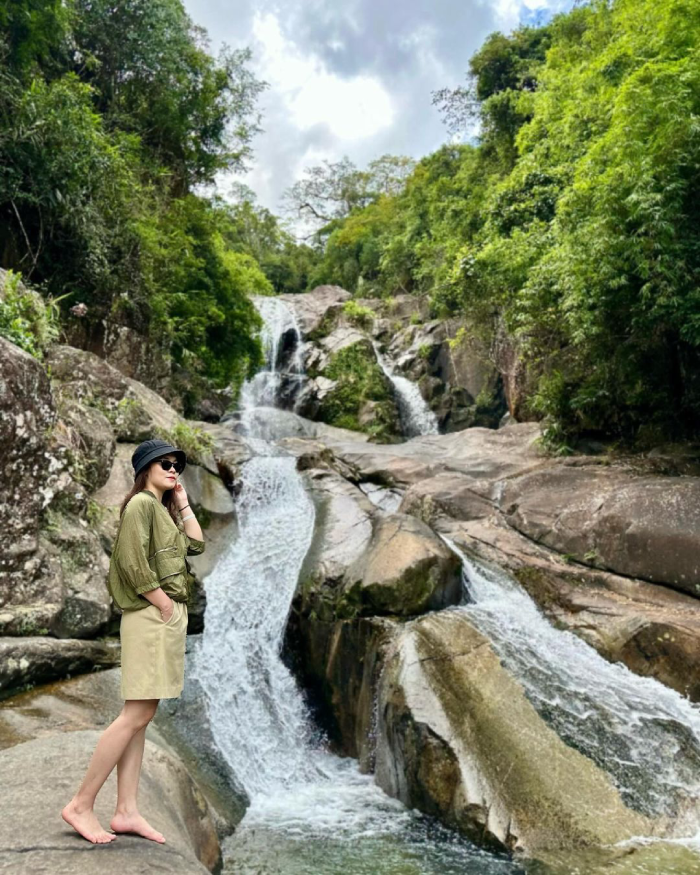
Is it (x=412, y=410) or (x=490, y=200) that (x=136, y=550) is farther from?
(x=412, y=410)

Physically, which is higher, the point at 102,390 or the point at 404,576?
the point at 102,390

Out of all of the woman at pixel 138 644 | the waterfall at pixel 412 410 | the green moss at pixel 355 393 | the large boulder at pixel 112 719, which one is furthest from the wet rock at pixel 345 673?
the waterfall at pixel 412 410

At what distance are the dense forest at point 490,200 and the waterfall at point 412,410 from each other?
3.40 metres

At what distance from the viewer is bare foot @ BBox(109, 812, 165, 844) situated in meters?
2.73

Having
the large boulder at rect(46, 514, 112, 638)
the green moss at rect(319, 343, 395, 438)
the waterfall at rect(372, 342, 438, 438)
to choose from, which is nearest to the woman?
the large boulder at rect(46, 514, 112, 638)

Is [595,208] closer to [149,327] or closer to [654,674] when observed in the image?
[654,674]

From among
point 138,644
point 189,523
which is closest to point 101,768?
point 138,644

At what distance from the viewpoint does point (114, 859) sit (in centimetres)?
252

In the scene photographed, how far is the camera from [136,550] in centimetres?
273

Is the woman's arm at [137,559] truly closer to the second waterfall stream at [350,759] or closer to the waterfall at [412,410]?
the second waterfall stream at [350,759]

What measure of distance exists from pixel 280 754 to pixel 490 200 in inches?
634

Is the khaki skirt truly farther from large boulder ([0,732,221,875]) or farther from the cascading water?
the cascading water

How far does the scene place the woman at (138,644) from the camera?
8.54 feet

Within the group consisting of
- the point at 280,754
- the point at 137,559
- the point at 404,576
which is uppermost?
the point at 137,559
